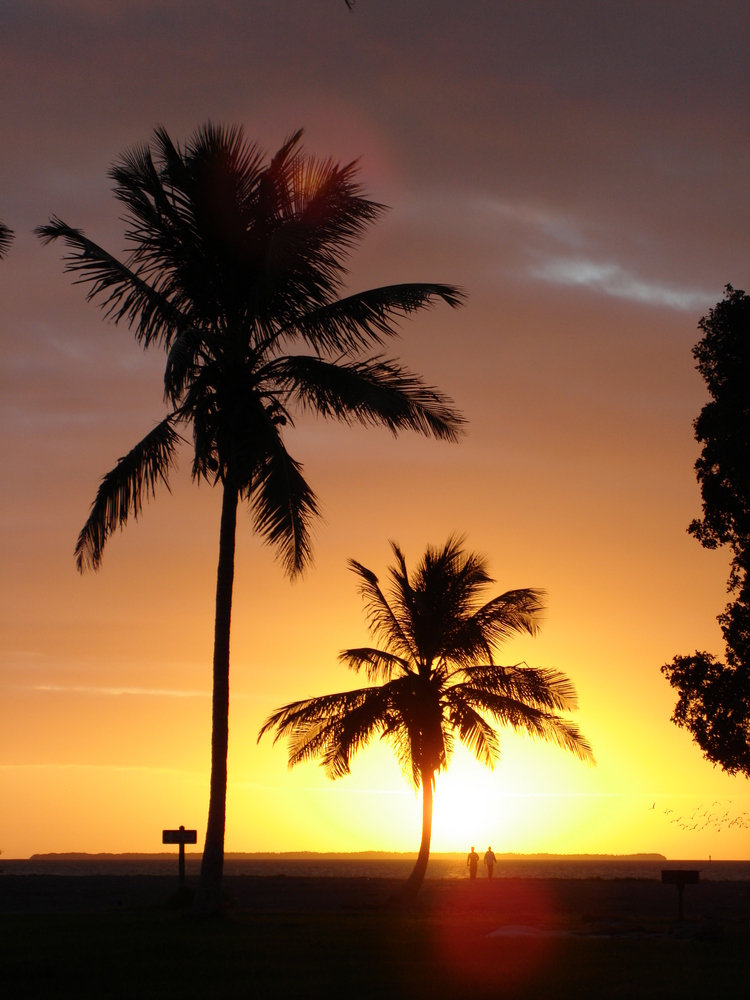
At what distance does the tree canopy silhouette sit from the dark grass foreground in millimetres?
3860

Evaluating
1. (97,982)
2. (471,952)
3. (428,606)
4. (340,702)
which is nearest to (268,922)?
(471,952)

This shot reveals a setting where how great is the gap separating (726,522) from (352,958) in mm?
13549

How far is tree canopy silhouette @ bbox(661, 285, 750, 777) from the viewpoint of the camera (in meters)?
Answer: 21.5

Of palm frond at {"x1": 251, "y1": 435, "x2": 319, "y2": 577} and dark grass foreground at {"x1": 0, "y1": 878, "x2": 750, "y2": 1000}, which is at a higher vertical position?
palm frond at {"x1": 251, "y1": 435, "x2": 319, "y2": 577}

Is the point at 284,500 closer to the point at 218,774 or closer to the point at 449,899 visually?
the point at 218,774

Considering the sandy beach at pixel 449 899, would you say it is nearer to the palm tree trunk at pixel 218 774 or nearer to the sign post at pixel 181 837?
the sign post at pixel 181 837

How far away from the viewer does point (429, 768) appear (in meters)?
25.9

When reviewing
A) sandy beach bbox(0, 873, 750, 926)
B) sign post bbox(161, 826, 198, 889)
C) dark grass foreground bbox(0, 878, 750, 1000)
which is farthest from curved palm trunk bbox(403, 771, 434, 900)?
sign post bbox(161, 826, 198, 889)

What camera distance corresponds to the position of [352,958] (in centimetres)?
1239

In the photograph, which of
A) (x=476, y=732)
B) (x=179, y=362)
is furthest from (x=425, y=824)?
(x=179, y=362)

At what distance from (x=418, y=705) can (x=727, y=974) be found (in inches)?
576

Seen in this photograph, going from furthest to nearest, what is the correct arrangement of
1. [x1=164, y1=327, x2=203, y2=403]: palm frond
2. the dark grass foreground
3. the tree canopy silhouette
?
the tree canopy silhouette
[x1=164, y1=327, x2=203, y2=403]: palm frond
the dark grass foreground

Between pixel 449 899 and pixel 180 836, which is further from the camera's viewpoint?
pixel 449 899

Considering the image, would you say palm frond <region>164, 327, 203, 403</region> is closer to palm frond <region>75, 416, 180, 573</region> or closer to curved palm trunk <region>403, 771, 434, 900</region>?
palm frond <region>75, 416, 180, 573</region>
